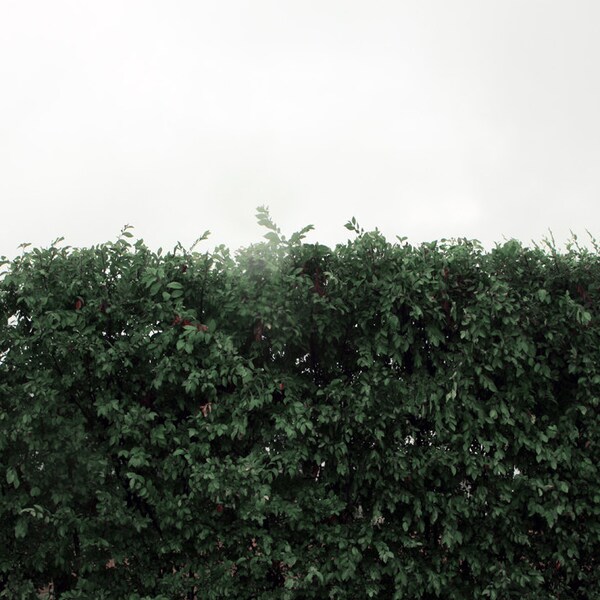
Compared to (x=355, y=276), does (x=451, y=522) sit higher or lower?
lower

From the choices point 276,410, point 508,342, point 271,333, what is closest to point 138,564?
point 276,410

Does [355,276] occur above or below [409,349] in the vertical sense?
above

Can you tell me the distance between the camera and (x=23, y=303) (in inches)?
257

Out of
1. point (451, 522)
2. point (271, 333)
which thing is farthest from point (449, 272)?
point (451, 522)

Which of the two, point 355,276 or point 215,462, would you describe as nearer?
point 215,462

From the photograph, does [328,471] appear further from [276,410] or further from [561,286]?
[561,286]

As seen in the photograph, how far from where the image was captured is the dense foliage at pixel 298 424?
6.11 m

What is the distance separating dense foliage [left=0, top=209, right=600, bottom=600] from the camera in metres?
6.11

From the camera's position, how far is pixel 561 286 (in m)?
6.65

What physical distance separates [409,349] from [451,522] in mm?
1588

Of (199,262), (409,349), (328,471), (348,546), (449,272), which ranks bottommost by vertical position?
(348,546)

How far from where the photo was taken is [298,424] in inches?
237

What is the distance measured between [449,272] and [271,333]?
175 centimetres

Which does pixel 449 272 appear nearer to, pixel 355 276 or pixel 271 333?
pixel 355 276
